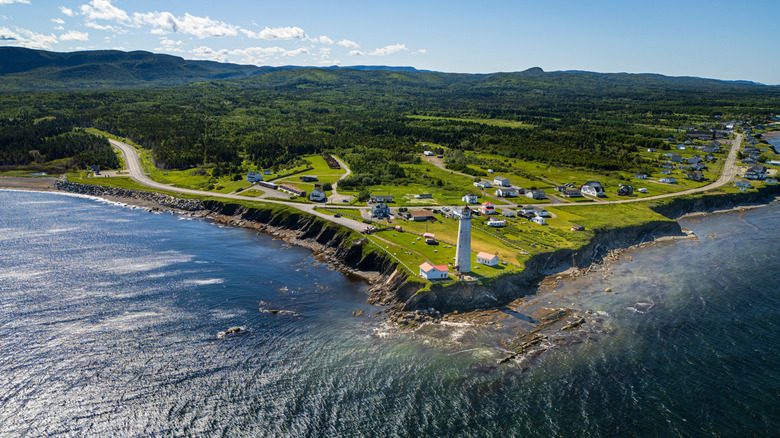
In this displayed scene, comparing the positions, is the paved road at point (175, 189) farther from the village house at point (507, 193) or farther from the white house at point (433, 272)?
the village house at point (507, 193)

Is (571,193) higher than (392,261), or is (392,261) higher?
(571,193)

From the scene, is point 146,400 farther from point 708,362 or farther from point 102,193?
point 102,193

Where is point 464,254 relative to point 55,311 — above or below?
above

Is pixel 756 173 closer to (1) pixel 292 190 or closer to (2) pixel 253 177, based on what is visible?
(1) pixel 292 190

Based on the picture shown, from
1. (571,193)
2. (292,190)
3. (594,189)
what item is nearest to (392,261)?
(292,190)

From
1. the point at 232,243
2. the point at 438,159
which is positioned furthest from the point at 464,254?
the point at 438,159

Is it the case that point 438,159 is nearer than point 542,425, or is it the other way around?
point 542,425

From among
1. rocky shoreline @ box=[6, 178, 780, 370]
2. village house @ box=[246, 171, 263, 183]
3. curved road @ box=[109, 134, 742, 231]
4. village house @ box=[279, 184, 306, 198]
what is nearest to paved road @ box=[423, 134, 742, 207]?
curved road @ box=[109, 134, 742, 231]

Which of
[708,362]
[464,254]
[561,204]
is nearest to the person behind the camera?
[708,362]

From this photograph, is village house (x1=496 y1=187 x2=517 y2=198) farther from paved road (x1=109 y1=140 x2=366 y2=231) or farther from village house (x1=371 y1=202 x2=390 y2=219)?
paved road (x1=109 y1=140 x2=366 y2=231)
